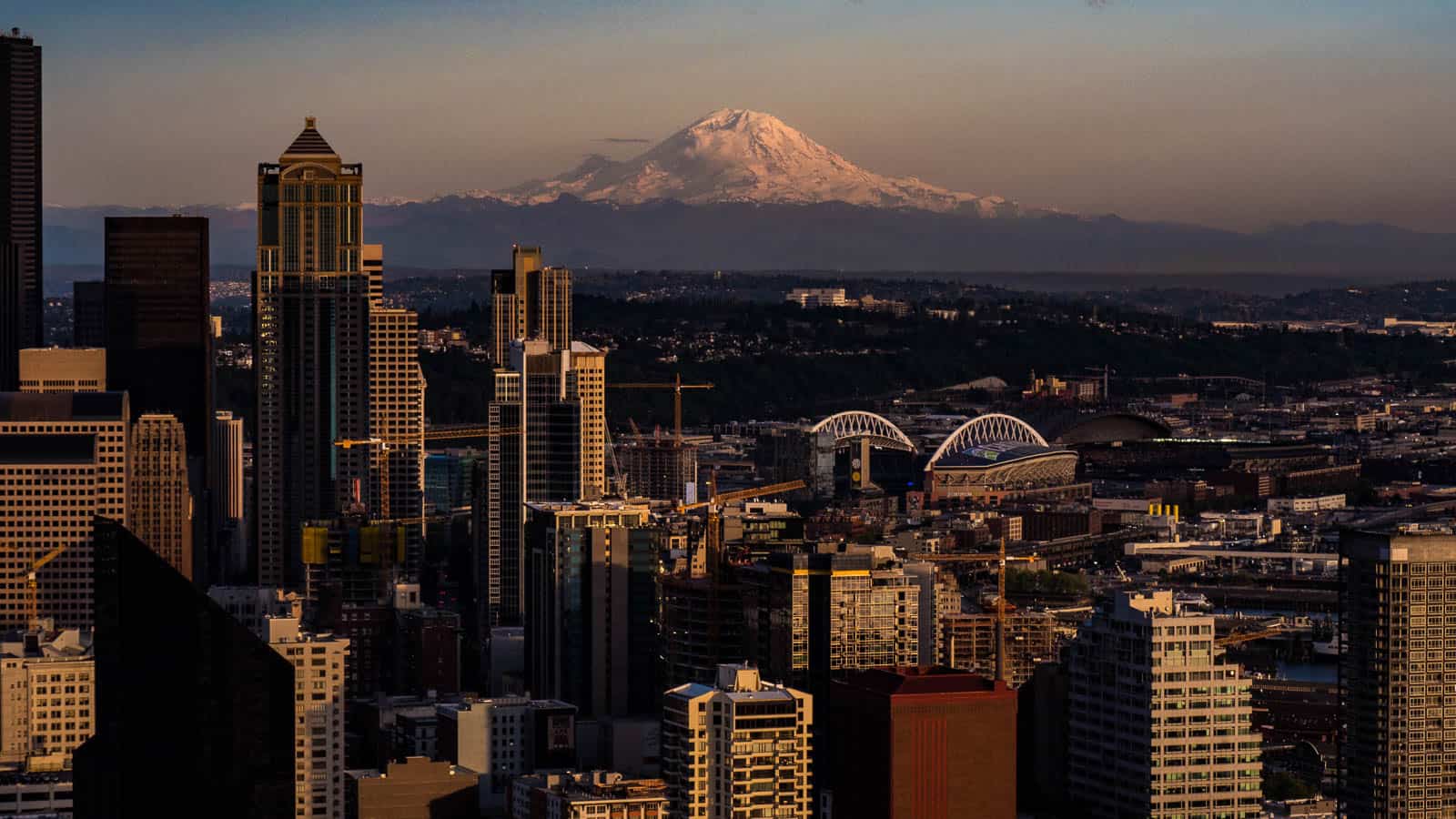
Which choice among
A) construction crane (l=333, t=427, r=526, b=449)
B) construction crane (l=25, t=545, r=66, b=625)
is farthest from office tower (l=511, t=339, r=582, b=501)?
construction crane (l=25, t=545, r=66, b=625)

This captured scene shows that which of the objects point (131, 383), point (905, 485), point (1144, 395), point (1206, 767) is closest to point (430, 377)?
point (905, 485)

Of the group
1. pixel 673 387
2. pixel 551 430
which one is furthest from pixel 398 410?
pixel 673 387

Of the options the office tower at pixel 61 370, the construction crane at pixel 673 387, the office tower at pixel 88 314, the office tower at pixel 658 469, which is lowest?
the office tower at pixel 658 469

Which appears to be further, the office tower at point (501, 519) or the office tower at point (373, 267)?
the office tower at point (373, 267)

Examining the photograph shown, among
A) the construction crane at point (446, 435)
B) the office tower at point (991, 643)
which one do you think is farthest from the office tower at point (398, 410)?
the office tower at point (991, 643)

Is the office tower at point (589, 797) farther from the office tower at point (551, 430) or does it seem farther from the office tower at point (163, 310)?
the office tower at point (163, 310)

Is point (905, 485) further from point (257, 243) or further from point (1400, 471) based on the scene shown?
point (257, 243)

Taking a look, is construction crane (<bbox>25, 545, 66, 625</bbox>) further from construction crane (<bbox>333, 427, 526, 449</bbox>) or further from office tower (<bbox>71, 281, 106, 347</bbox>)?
office tower (<bbox>71, 281, 106, 347</bbox>)
